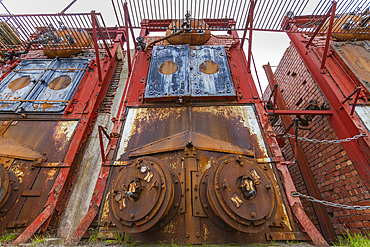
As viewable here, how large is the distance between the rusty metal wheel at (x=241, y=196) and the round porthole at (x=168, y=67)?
3.34 meters

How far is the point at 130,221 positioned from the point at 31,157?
2830 mm

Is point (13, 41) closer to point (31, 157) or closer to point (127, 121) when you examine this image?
point (31, 157)

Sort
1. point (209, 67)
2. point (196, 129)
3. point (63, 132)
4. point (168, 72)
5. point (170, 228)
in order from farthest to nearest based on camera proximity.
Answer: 1. point (209, 67)
2. point (168, 72)
3. point (63, 132)
4. point (196, 129)
5. point (170, 228)

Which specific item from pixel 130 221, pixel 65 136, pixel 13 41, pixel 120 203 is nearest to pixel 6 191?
pixel 65 136

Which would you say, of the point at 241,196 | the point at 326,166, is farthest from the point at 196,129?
the point at 326,166

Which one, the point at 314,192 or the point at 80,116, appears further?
the point at 314,192

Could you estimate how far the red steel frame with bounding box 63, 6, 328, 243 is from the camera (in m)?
2.75

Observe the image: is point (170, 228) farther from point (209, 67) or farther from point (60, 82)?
point (60, 82)

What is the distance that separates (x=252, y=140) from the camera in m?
3.77

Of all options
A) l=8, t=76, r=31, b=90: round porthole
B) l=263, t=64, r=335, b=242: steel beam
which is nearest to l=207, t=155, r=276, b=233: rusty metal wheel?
l=263, t=64, r=335, b=242: steel beam

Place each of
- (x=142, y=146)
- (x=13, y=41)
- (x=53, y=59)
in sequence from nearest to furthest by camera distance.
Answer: (x=142, y=146) → (x=53, y=59) → (x=13, y=41)

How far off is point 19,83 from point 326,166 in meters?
8.56

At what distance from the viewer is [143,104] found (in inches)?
178

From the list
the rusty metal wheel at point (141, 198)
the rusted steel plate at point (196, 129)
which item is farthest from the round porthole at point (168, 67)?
the rusty metal wheel at point (141, 198)
